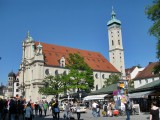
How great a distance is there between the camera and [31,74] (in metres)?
76.4

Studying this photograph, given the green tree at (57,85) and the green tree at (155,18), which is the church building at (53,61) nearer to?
the green tree at (57,85)

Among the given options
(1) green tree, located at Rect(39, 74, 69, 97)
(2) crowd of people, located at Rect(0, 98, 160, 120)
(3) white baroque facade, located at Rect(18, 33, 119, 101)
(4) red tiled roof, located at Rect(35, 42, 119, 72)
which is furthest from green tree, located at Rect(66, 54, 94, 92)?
(2) crowd of people, located at Rect(0, 98, 160, 120)

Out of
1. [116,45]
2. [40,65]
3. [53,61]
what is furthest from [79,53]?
[40,65]

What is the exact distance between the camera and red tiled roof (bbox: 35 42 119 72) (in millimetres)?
78256

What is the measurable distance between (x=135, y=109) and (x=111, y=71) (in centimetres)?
6159

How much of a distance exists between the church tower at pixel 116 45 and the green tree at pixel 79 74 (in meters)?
38.8

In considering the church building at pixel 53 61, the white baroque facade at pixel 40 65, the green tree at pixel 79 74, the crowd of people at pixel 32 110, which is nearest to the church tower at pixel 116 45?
the church building at pixel 53 61

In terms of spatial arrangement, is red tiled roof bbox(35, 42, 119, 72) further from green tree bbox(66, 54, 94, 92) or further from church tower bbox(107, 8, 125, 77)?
green tree bbox(66, 54, 94, 92)

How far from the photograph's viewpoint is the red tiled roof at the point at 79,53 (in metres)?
78.3

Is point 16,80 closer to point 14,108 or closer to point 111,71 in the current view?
point 111,71

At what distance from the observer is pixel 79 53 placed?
→ 86812 millimetres

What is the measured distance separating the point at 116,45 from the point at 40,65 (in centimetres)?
3239

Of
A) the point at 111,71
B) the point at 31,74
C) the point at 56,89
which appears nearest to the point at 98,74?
the point at 111,71

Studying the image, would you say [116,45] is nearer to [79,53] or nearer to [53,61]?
[79,53]
